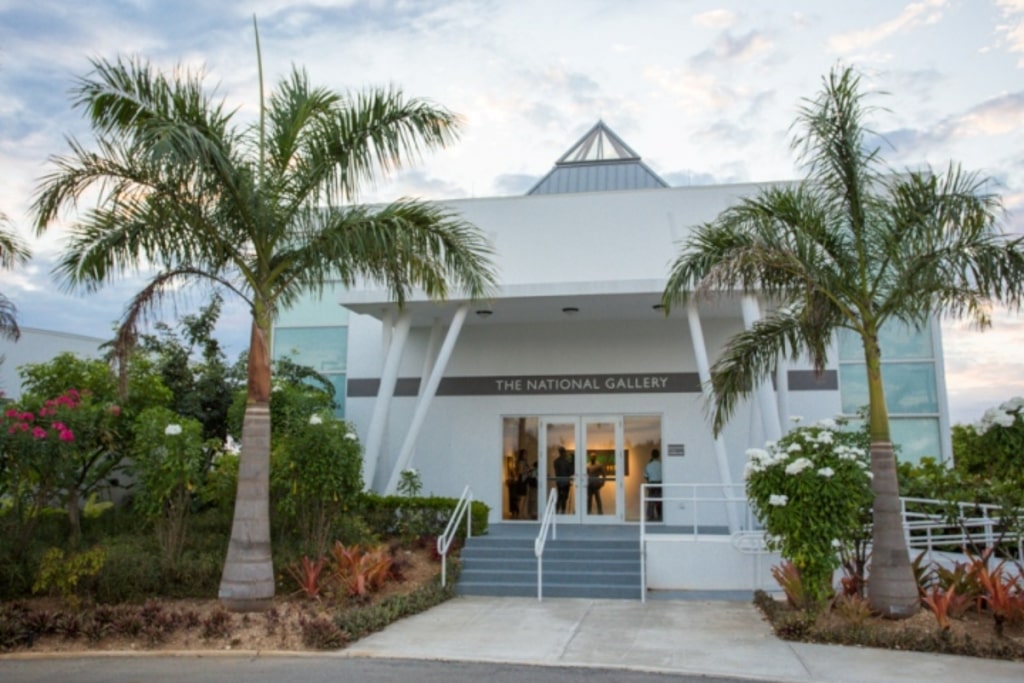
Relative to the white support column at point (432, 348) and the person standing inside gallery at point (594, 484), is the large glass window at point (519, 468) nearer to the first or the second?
the person standing inside gallery at point (594, 484)

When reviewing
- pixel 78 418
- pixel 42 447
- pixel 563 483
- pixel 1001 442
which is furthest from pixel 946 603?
pixel 78 418

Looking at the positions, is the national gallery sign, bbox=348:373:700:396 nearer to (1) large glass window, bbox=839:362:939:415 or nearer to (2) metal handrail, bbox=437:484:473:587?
(1) large glass window, bbox=839:362:939:415

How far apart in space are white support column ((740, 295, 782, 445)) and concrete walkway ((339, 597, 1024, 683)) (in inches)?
138

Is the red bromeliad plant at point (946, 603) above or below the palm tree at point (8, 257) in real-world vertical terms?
below

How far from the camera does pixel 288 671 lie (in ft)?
26.9

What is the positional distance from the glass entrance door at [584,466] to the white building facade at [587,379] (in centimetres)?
3

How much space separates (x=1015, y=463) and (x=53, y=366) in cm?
1564

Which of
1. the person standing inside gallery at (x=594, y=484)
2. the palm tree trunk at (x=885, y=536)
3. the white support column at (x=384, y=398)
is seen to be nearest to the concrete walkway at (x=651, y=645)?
the palm tree trunk at (x=885, y=536)

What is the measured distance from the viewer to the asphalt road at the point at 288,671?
7.85 metres

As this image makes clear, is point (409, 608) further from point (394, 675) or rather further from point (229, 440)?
point (229, 440)

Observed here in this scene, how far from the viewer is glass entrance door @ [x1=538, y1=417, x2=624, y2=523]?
1777 centimetres

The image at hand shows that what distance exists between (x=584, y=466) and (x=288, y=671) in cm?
1052

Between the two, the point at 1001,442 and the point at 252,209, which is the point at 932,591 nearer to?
the point at 1001,442

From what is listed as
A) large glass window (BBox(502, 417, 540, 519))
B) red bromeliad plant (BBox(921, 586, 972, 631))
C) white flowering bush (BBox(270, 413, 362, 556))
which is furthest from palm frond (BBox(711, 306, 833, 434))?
large glass window (BBox(502, 417, 540, 519))
